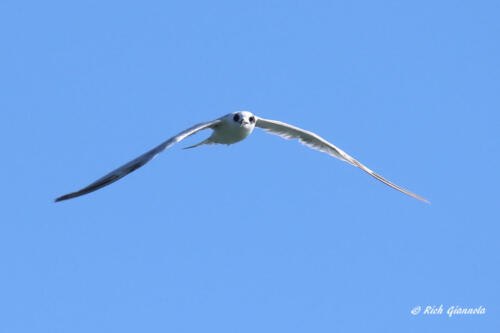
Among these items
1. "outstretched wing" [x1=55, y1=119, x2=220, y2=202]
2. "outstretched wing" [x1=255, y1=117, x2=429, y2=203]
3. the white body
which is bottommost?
"outstretched wing" [x1=55, y1=119, x2=220, y2=202]

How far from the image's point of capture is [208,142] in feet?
84.5

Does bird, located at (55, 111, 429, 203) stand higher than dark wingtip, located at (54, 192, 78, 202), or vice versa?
bird, located at (55, 111, 429, 203)

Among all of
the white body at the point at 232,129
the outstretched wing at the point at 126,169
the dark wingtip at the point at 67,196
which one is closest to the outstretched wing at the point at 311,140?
the white body at the point at 232,129

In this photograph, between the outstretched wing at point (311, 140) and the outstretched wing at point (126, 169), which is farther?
the outstretched wing at point (311, 140)

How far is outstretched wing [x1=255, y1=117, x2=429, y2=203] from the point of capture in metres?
27.3

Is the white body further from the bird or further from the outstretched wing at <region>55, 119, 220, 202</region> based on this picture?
the outstretched wing at <region>55, 119, 220, 202</region>

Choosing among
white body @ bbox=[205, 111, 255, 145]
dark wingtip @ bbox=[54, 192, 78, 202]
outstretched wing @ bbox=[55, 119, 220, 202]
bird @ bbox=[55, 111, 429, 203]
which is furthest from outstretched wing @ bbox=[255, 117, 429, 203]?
dark wingtip @ bbox=[54, 192, 78, 202]

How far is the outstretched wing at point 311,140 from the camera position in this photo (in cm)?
2730

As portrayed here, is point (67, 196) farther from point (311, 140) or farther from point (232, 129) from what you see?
Answer: point (311, 140)

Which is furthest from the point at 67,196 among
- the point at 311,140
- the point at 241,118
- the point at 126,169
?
the point at 311,140

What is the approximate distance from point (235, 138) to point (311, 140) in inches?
175

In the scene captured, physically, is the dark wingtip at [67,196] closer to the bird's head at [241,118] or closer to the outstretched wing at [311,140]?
the bird's head at [241,118]

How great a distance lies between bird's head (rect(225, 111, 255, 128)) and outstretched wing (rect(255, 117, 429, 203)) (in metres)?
2.47

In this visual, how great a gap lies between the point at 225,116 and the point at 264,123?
3.01m
